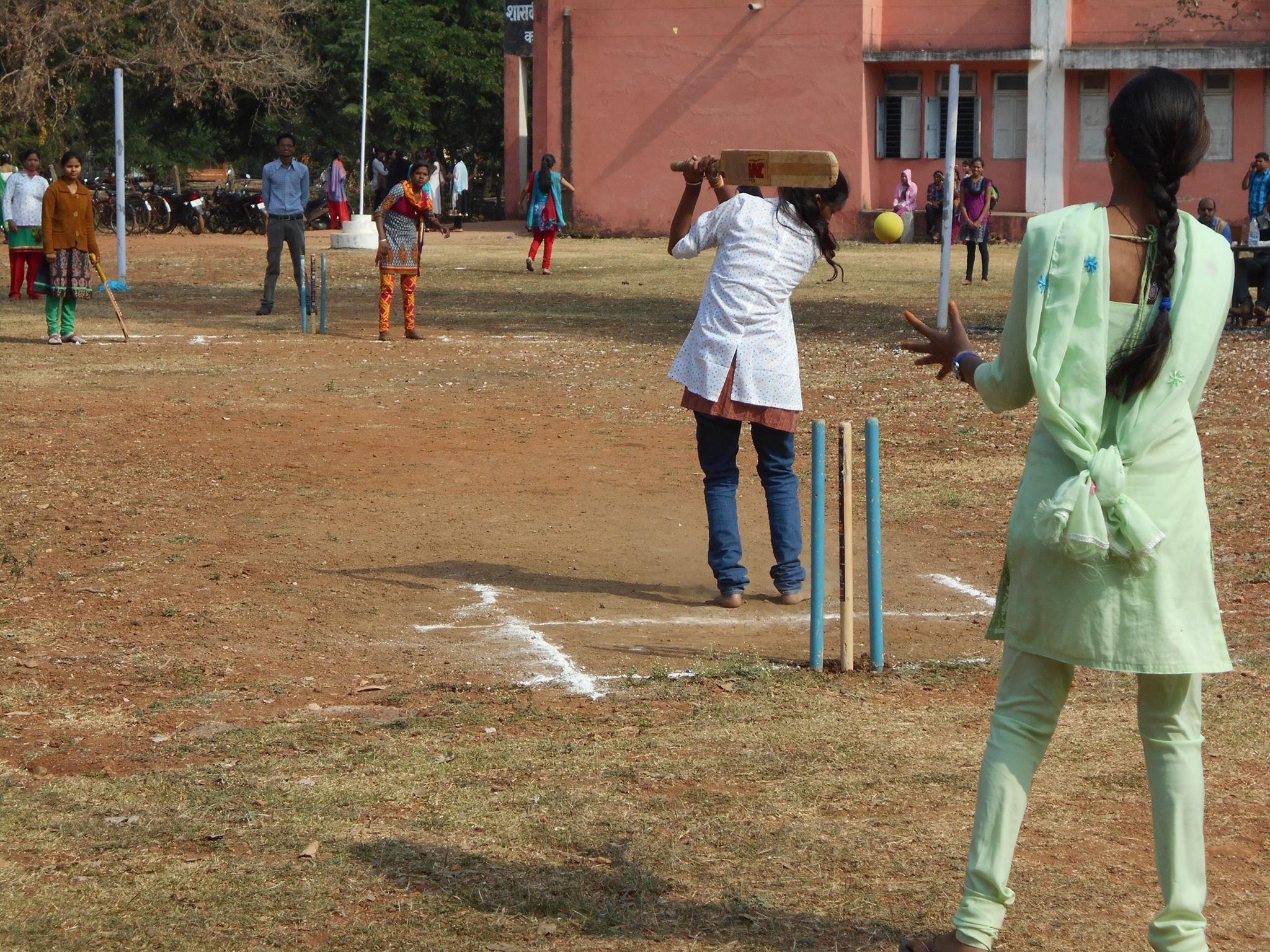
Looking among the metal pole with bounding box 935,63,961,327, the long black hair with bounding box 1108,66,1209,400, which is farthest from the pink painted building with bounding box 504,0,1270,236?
the long black hair with bounding box 1108,66,1209,400

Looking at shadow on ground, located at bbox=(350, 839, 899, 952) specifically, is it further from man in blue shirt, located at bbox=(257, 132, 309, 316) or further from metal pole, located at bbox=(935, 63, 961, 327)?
man in blue shirt, located at bbox=(257, 132, 309, 316)

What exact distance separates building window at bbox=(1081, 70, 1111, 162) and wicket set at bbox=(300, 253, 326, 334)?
72.2 feet

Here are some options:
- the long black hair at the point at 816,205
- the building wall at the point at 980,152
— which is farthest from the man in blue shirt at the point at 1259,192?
the long black hair at the point at 816,205

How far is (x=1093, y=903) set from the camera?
3.99m

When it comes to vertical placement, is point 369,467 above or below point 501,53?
below

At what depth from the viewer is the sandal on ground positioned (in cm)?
335

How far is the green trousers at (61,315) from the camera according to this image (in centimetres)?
1612

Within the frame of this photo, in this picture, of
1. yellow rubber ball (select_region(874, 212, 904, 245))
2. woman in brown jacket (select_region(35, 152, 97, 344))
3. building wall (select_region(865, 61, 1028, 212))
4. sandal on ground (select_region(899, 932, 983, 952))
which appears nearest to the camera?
sandal on ground (select_region(899, 932, 983, 952))

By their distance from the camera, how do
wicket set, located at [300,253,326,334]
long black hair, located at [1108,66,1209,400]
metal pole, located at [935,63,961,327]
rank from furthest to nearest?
wicket set, located at [300,253,326,334] → metal pole, located at [935,63,961,327] → long black hair, located at [1108,66,1209,400]

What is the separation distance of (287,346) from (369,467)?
652 centimetres

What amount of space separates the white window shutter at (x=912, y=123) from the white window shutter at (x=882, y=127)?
1.13 ft

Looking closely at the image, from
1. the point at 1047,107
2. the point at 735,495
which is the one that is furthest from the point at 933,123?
the point at 735,495

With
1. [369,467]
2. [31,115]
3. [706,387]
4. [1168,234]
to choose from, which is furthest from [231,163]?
[1168,234]

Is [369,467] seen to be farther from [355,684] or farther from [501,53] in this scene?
[501,53]
